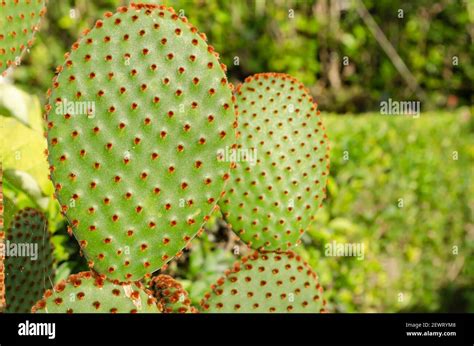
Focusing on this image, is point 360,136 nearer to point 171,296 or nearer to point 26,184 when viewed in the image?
point 26,184

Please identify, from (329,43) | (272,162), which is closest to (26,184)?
(272,162)

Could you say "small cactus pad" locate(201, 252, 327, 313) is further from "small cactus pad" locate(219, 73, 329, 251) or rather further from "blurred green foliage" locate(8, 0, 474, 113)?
"blurred green foliage" locate(8, 0, 474, 113)

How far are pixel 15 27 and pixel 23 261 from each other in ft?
2.42

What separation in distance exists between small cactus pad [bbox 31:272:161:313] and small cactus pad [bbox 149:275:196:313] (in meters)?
0.25

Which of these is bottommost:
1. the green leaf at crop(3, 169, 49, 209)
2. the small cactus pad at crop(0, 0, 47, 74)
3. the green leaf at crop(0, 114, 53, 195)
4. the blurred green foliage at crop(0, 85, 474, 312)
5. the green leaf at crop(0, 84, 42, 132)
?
the blurred green foliage at crop(0, 85, 474, 312)

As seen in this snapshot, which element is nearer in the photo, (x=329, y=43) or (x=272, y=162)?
(x=272, y=162)

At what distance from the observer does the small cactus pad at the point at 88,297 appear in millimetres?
1854

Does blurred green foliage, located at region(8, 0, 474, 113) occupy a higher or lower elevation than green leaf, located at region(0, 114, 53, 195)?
higher

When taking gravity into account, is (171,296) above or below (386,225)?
above

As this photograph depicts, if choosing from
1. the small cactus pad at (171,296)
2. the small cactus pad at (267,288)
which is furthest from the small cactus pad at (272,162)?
the small cactus pad at (171,296)

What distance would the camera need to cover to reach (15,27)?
7.38 feet

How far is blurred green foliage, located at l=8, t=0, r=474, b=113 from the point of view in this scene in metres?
5.66

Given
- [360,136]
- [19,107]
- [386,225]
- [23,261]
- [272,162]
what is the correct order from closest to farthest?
[23,261] < [272,162] < [19,107] < [360,136] < [386,225]

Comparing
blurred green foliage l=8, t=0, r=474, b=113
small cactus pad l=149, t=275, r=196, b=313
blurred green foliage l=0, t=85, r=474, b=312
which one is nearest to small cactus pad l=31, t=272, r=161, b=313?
small cactus pad l=149, t=275, r=196, b=313
